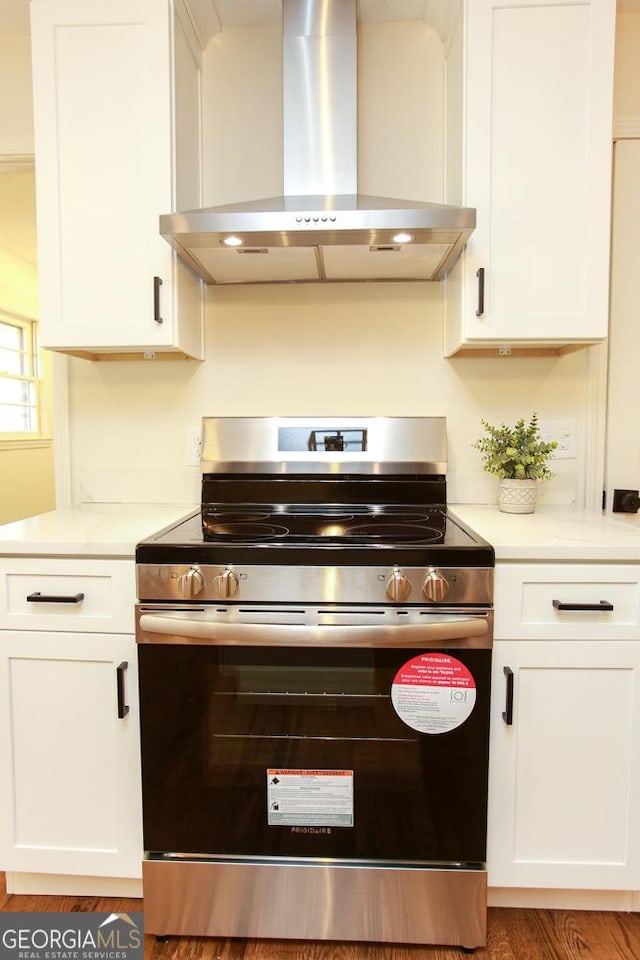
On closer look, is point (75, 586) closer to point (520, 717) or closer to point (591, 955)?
point (520, 717)

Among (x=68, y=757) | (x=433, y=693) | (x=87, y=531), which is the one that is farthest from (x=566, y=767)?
(x=87, y=531)

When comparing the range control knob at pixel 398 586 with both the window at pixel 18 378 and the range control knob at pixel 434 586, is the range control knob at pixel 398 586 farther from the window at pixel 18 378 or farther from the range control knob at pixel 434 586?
the window at pixel 18 378

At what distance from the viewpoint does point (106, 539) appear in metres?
1.31

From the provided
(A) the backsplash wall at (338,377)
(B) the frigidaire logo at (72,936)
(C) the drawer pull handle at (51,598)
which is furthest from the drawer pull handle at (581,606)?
(B) the frigidaire logo at (72,936)

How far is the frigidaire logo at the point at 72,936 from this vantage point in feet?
4.00

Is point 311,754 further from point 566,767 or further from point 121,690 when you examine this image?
point 566,767

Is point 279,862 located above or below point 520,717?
below

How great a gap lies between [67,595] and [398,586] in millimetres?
787

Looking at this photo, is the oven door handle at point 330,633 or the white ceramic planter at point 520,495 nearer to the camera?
the oven door handle at point 330,633

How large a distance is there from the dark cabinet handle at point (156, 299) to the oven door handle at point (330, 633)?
84 cm

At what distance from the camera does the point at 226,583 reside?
1208 millimetres

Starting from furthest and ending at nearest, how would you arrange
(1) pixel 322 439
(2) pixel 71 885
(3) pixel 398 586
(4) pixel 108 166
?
(1) pixel 322 439
(4) pixel 108 166
(2) pixel 71 885
(3) pixel 398 586

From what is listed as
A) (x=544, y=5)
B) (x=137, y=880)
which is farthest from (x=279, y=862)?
(x=544, y=5)

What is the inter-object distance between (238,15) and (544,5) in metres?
0.90
